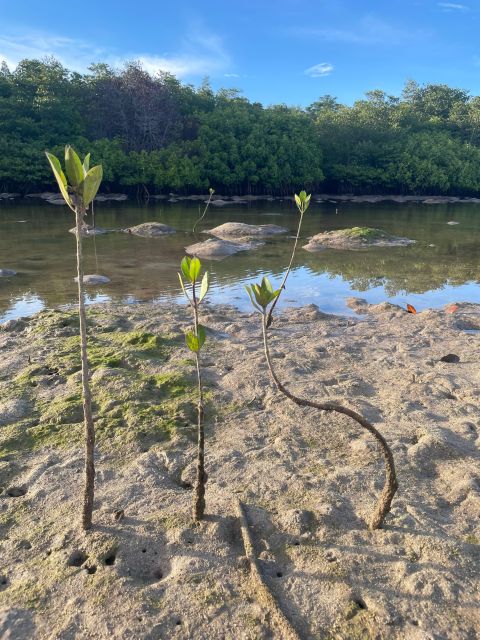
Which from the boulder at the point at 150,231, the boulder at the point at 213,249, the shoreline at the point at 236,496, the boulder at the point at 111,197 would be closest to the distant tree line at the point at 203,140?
the boulder at the point at 111,197

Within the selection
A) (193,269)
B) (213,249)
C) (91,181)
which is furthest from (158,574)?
(213,249)

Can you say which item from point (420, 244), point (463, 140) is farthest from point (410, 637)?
point (463, 140)

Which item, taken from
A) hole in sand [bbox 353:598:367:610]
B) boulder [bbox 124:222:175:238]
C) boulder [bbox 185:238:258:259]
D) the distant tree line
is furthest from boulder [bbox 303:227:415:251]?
the distant tree line

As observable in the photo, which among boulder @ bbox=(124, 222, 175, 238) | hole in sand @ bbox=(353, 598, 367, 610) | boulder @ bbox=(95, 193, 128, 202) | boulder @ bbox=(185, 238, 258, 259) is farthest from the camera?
boulder @ bbox=(95, 193, 128, 202)

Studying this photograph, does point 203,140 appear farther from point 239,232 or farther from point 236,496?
point 236,496

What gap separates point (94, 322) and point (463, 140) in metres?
79.5

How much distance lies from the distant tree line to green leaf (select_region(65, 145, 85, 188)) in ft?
137

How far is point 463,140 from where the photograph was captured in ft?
238

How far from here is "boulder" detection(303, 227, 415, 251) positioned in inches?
802

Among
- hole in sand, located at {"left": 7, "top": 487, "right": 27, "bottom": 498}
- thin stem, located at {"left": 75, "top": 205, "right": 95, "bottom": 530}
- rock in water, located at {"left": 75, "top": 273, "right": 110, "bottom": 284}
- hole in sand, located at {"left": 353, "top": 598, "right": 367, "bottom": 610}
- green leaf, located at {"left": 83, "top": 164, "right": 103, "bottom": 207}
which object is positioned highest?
green leaf, located at {"left": 83, "top": 164, "right": 103, "bottom": 207}

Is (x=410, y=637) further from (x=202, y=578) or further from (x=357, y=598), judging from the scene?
(x=202, y=578)

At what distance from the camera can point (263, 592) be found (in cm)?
273

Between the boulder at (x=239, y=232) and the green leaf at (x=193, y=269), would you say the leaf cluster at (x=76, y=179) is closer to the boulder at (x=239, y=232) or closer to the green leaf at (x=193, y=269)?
the green leaf at (x=193, y=269)

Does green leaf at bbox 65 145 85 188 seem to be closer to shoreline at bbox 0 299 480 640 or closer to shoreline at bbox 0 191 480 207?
shoreline at bbox 0 299 480 640
